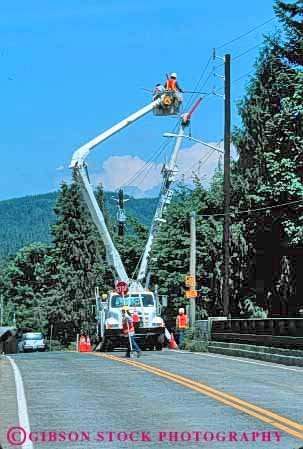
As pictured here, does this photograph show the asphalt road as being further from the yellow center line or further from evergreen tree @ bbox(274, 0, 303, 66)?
evergreen tree @ bbox(274, 0, 303, 66)

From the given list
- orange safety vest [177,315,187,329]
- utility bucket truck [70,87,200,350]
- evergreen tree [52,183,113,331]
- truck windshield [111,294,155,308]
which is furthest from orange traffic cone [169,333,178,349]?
evergreen tree [52,183,113,331]

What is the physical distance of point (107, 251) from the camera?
42438 mm

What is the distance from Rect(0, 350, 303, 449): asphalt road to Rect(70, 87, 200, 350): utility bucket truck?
15249mm

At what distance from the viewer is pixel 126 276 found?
141ft

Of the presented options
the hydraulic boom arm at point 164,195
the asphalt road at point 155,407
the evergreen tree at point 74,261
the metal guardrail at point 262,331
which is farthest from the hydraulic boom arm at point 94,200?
the evergreen tree at point 74,261

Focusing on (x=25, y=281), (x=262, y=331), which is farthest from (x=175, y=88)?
(x=25, y=281)

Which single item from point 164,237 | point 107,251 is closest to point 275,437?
point 107,251

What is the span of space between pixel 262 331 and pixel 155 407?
1572 centimetres

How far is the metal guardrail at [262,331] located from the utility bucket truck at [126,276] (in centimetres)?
367

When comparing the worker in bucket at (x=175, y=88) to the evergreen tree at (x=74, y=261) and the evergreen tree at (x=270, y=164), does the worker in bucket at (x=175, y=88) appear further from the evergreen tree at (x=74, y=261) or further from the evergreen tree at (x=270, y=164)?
the evergreen tree at (x=74, y=261)

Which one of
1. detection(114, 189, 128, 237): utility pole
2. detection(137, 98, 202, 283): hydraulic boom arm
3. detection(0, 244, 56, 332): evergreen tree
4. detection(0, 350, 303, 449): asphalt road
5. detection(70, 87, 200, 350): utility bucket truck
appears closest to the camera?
detection(0, 350, 303, 449): asphalt road

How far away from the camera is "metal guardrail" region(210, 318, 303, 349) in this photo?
1049 inches

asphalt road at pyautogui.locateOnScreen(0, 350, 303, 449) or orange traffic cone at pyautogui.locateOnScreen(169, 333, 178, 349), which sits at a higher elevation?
orange traffic cone at pyautogui.locateOnScreen(169, 333, 178, 349)

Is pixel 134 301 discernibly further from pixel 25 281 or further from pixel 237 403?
pixel 25 281
